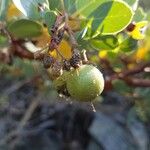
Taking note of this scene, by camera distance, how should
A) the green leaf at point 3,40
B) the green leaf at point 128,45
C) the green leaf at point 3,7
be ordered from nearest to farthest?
1. the green leaf at point 3,7
2. the green leaf at point 128,45
3. the green leaf at point 3,40

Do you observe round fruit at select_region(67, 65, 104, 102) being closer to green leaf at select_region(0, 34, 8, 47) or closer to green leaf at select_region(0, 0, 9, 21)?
green leaf at select_region(0, 0, 9, 21)

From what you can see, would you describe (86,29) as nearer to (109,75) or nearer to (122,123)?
(109,75)

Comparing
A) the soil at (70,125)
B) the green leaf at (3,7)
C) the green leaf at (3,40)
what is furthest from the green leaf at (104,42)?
the soil at (70,125)

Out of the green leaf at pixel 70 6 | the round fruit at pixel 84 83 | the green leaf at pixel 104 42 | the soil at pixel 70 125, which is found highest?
the green leaf at pixel 70 6

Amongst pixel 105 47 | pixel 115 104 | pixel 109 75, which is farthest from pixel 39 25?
pixel 115 104

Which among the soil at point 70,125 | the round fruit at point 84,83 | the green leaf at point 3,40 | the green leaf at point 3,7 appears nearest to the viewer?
the round fruit at point 84,83

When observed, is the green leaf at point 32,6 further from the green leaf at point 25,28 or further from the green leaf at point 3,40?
the green leaf at point 3,40

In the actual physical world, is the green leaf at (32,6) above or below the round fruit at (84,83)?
above
